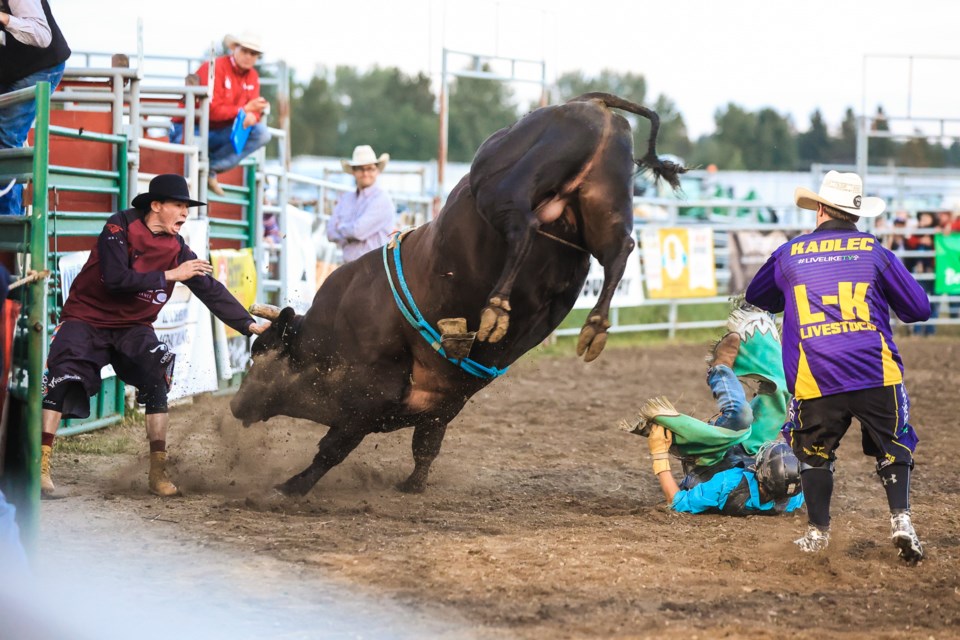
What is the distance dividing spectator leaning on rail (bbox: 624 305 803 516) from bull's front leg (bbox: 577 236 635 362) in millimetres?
859

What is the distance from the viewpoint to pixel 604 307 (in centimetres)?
466

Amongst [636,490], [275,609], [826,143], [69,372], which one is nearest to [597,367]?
[636,490]

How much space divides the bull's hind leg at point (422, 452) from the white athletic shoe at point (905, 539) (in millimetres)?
2490

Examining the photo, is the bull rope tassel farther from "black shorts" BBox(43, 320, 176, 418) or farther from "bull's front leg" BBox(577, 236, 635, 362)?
"black shorts" BBox(43, 320, 176, 418)

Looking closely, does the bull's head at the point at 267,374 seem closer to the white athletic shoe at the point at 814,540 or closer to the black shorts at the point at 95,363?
the black shorts at the point at 95,363

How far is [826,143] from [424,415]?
208ft

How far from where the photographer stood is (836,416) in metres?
4.57

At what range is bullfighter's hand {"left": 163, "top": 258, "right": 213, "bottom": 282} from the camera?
5516 millimetres

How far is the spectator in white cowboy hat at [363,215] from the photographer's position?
9516 mm

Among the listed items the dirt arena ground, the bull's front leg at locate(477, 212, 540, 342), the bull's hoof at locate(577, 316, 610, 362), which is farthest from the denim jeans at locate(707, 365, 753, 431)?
the bull's front leg at locate(477, 212, 540, 342)

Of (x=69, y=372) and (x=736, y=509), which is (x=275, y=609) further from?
(x=736, y=509)

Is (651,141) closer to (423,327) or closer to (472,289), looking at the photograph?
(472,289)

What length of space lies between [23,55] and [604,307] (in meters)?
3.69

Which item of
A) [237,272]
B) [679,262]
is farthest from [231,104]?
[679,262]
